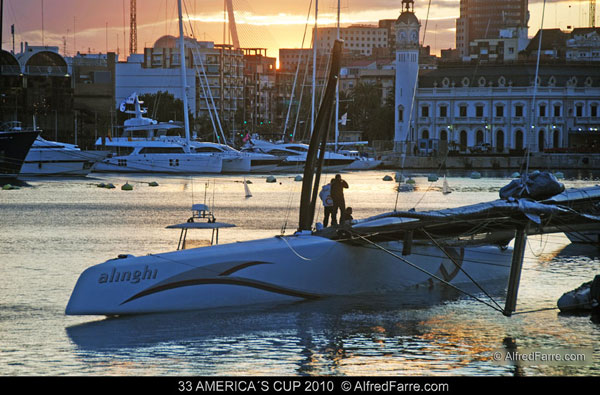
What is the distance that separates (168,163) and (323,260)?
69696 mm

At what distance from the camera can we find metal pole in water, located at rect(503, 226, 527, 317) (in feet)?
62.7

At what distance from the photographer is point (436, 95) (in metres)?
140

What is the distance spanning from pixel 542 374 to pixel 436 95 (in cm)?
12648

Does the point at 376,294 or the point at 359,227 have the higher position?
the point at 359,227

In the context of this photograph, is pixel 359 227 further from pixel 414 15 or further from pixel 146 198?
pixel 414 15

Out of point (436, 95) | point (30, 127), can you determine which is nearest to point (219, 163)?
point (30, 127)

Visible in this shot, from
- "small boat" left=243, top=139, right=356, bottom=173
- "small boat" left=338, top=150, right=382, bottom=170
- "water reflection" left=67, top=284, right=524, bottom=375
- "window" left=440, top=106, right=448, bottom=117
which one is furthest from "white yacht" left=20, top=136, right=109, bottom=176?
"water reflection" left=67, top=284, right=524, bottom=375

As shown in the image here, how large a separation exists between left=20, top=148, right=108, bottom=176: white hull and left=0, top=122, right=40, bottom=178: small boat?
2.71m

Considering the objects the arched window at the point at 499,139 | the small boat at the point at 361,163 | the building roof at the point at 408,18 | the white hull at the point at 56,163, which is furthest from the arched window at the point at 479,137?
the white hull at the point at 56,163

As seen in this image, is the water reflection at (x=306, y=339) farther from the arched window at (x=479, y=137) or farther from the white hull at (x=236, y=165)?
the arched window at (x=479, y=137)

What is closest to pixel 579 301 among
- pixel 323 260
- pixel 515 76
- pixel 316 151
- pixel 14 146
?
pixel 323 260

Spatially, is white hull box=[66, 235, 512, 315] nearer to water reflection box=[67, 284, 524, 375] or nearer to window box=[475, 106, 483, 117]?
water reflection box=[67, 284, 524, 375]

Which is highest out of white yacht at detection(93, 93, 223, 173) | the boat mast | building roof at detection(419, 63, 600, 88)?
building roof at detection(419, 63, 600, 88)

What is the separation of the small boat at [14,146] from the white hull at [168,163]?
10804mm
